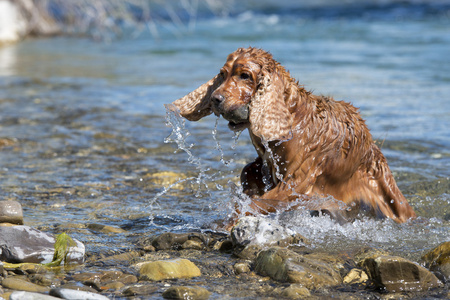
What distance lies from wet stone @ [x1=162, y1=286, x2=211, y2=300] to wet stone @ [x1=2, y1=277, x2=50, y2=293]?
0.71 m

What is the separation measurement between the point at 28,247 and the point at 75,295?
84 cm

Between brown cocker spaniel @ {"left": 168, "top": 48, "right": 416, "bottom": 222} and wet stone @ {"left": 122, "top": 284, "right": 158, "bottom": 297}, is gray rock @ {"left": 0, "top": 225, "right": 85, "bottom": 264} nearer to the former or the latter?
wet stone @ {"left": 122, "top": 284, "right": 158, "bottom": 297}

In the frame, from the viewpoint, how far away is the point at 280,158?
15.7ft

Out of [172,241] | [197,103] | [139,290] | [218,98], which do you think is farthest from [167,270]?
[197,103]

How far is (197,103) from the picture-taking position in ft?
17.2

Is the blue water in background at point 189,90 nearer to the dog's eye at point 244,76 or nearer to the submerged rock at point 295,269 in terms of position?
the submerged rock at point 295,269

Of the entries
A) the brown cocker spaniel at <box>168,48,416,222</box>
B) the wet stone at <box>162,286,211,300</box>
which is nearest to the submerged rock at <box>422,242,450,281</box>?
the brown cocker spaniel at <box>168,48,416,222</box>

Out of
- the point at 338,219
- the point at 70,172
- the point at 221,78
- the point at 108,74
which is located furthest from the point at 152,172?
the point at 108,74

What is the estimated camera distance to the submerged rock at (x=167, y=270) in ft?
13.1

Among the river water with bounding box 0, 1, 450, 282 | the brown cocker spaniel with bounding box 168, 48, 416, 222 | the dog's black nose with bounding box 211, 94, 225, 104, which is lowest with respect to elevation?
the river water with bounding box 0, 1, 450, 282

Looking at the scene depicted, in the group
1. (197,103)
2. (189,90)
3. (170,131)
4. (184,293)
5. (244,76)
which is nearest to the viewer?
(184,293)

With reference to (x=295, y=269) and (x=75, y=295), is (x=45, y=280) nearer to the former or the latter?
(x=75, y=295)

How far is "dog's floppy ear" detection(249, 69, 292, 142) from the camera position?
4586 mm

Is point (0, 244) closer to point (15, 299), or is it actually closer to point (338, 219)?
point (15, 299)
